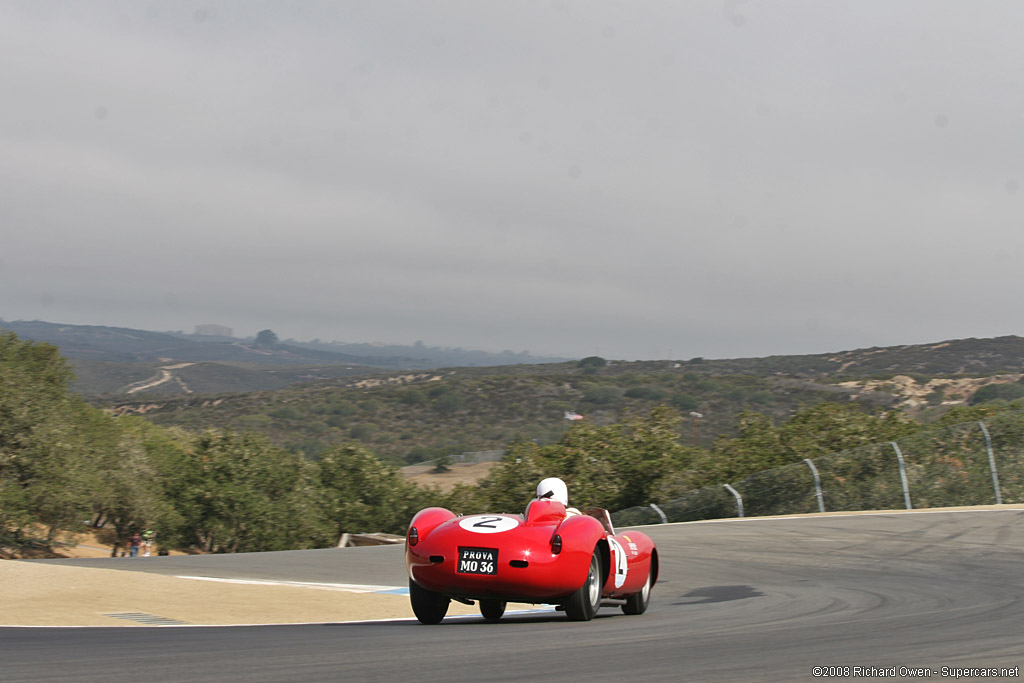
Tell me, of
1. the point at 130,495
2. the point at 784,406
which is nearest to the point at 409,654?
the point at 130,495

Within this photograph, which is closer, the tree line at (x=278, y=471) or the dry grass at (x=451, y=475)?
the tree line at (x=278, y=471)

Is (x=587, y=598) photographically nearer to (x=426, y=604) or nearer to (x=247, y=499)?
(x=426, y=604)

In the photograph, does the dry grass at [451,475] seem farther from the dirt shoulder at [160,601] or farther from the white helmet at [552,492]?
the white helmet at [552,492]

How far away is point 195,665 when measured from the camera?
5125 mm

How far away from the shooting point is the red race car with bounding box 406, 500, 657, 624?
777 cm

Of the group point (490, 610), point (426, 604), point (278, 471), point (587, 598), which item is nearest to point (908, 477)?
point (490, 610)

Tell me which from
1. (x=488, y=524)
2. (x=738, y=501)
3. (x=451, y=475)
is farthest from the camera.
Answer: (x=451, y=475)

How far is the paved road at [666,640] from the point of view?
5.05 meters

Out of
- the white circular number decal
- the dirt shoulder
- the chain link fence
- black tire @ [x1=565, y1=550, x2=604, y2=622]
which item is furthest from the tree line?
black tire @ [x1=565, y1=550, x2=604, y2=622]

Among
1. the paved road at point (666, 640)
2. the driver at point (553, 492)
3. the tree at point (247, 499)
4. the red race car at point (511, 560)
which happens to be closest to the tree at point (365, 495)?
the tree at point (247, 499)

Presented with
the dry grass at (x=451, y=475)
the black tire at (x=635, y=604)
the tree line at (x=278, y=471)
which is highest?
the black tire at (x=635, y=604)

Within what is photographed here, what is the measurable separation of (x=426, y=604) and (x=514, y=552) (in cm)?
124

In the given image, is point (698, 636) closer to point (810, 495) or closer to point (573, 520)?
point (573, 520)

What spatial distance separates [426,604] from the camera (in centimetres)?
851
